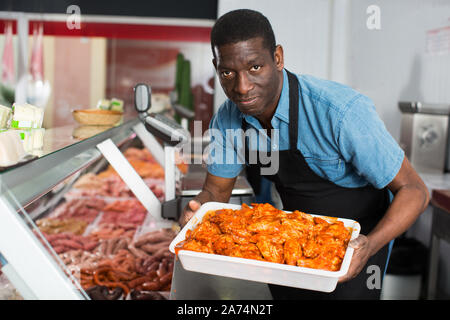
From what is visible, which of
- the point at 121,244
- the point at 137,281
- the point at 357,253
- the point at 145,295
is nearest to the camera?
the point at 357,253

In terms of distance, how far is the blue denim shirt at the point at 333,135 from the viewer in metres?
1.34

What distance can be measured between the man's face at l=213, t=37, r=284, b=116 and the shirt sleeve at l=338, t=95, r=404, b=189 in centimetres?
29

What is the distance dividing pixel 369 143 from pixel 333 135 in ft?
0.45

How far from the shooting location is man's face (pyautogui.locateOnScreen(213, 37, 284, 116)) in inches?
47.7

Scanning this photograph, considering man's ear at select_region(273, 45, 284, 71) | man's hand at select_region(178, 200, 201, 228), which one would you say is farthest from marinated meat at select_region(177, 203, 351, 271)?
man's ear at select_region(273, 45, 284, 71)

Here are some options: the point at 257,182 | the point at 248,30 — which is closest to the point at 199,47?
the point at 257,182

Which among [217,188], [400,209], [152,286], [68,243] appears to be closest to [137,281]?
[152,286]

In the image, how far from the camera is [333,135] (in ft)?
4.66

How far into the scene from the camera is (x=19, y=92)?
5859 millimetres

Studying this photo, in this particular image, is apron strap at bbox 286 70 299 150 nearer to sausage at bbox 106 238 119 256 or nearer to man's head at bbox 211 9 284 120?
man's head at bbox 211 9 284 120

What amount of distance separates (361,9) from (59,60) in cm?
628

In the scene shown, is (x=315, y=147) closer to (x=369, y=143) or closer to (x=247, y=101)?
(x=369, y=143)
